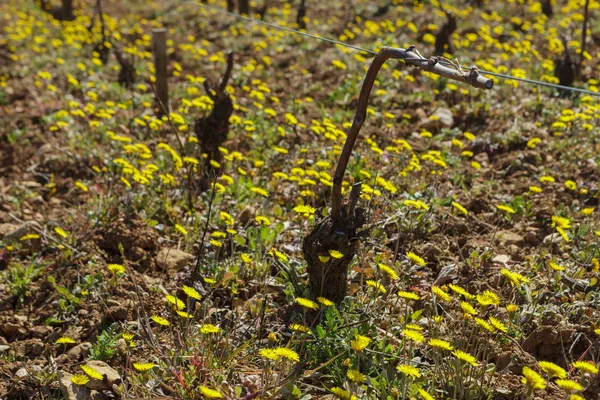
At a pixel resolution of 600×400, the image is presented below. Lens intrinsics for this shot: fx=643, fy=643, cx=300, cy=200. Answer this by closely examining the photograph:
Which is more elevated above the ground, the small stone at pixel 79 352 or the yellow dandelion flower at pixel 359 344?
the yellow dandelion flower at pixel 359 344

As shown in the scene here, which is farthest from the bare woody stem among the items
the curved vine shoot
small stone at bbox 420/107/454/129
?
small stone at bbox 420/107/454/129

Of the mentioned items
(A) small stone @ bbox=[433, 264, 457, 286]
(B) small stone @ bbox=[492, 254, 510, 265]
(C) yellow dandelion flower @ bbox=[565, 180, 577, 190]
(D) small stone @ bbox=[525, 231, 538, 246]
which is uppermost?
(C) yellow dandelion flower @ bbox=[565, 180, 577, 190]

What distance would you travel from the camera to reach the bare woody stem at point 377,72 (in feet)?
8.79

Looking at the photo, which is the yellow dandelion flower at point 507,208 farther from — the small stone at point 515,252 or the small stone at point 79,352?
the small stone at point 79,352

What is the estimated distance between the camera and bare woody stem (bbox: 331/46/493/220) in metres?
2.68

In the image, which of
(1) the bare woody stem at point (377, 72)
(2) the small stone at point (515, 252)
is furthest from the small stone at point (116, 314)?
(2) the small stone at point (515, 252)

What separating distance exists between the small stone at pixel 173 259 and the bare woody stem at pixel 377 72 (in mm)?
1225

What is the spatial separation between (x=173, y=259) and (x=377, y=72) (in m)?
1.85

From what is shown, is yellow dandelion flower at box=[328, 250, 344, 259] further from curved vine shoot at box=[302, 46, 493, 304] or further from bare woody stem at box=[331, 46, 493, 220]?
bare woody stem at box=[331, 46, 493, 220]

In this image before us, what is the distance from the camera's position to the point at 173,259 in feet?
13.3

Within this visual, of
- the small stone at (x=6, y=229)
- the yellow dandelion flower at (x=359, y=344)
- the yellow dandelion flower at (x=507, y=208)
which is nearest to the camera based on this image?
the yellow dandelion flower at (x=359, y=344)

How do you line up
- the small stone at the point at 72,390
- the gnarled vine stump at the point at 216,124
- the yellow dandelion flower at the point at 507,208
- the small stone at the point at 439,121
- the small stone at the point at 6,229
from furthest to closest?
the small stone at the point at 439,121 < the gnarled vine stump at the point at 216,124 < the small stone at the point at 6,229 < the yellow dandelion flower at the point at 507,208 < the small stone at the point at 72,390

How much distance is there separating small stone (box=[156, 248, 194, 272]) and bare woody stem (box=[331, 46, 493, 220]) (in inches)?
48.2

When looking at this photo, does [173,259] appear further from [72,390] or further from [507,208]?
[507,208]
